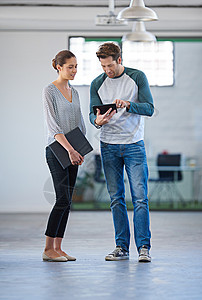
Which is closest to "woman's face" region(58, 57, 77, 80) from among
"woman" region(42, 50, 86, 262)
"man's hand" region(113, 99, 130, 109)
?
"woman" region(42, 50, 86, 262)

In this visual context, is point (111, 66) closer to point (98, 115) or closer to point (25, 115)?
point (98, 115)

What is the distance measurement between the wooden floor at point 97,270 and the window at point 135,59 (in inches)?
129

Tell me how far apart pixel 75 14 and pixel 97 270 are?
4770 mm

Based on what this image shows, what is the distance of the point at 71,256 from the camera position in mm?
3910

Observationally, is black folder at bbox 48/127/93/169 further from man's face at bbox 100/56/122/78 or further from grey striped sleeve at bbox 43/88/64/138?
man's face at bbox 100/56/122/78

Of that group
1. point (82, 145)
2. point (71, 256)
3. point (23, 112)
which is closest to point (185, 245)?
point (71, 256)

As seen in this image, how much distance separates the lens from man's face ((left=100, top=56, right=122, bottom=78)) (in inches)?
142

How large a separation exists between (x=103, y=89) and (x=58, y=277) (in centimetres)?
127

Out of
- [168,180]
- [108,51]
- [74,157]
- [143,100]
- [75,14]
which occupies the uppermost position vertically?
[75,14]

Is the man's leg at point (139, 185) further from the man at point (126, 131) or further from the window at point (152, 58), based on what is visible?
the window at point (152, 58)

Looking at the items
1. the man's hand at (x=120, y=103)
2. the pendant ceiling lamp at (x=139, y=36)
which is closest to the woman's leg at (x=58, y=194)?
the man's hand at (x=120, y=103)

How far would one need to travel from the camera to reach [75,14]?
24.3 feet

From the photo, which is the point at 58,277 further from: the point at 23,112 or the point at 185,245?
the point at 23,112

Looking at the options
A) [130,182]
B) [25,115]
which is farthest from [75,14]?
[130,182]
